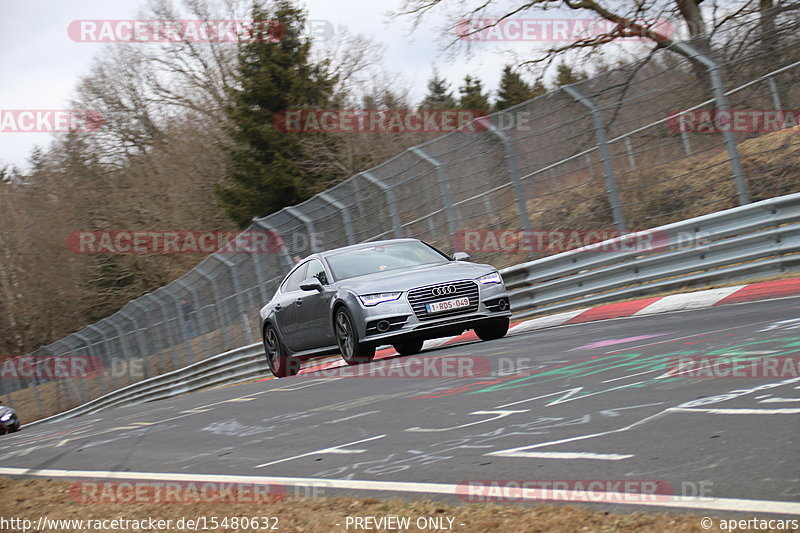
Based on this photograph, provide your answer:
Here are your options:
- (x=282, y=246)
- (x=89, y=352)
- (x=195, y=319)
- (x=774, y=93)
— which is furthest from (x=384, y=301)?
(x=89, y=352)

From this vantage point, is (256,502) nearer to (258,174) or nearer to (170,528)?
(170,528)

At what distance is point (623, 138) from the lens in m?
14.7

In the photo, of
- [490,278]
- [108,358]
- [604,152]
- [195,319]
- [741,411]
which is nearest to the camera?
[741,411]

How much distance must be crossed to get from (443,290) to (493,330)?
1494 mm

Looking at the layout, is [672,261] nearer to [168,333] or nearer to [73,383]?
[168,333]

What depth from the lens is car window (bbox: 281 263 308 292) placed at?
15097 millimetres

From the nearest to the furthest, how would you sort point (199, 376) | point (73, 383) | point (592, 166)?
1. point (592, 166)
2. point (199, 376)
3. point (73, 383)

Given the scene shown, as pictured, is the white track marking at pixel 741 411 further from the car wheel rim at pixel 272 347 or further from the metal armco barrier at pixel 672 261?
the car wheel rim at pixel 272 347

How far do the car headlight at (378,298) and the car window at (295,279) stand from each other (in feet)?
8.35

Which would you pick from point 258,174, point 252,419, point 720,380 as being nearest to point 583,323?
point 252,419

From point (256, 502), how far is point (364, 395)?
14.7ft

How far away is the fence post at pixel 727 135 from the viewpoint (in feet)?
44.0

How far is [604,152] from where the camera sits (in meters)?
14.8

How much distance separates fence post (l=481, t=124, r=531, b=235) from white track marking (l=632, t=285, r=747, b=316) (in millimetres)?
3142
